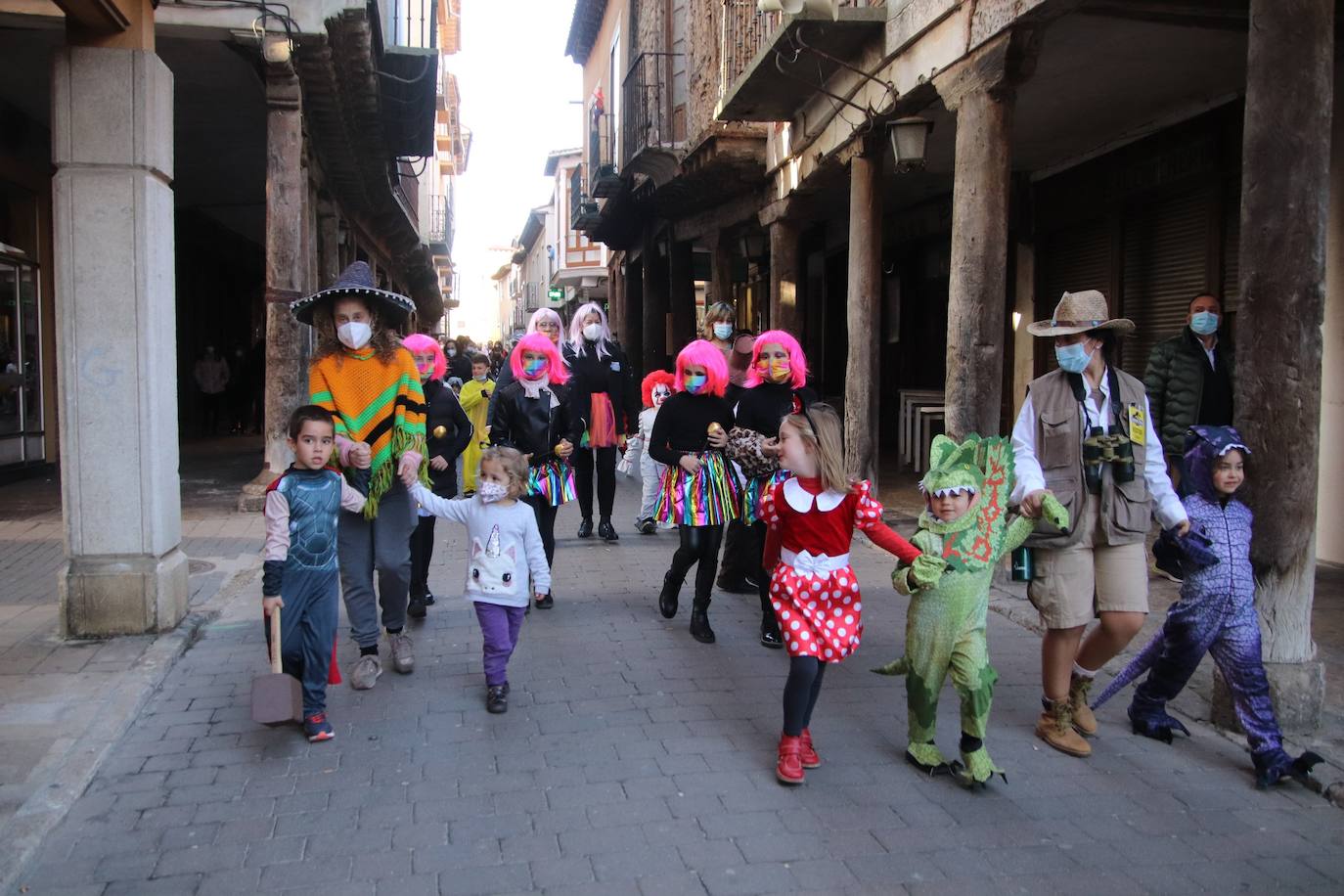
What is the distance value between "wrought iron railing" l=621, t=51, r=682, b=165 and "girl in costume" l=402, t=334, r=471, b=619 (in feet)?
32.0

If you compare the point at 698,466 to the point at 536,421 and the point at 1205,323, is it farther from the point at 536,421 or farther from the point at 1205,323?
the point at 1205,323

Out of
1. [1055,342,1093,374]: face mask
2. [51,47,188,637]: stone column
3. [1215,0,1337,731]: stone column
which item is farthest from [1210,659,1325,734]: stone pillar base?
[51,47,188,637]: stone column

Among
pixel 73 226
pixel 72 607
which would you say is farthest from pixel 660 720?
pixel 73 226

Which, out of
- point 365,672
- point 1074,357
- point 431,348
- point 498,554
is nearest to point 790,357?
point 1074,357

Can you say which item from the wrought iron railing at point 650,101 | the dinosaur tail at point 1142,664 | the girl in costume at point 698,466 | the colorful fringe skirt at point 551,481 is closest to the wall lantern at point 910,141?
the girl in costume at point 698,466

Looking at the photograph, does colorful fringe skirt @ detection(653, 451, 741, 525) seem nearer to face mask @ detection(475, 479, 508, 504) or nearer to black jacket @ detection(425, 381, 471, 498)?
face mask @ detection(475, 479, 508, 504)

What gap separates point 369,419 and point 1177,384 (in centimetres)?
501

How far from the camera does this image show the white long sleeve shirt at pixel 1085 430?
4281mm

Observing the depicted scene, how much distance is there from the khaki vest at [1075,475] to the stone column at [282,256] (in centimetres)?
764

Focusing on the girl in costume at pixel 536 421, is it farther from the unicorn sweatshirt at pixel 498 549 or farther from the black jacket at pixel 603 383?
the unicorn sweatshirt at pixel 498 549

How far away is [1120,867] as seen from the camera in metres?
3.39

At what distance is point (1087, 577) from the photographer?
4.38 meters

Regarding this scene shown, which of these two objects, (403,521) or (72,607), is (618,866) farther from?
(72,607)

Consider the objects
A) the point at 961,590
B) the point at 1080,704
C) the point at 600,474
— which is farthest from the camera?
the point at 600,474
